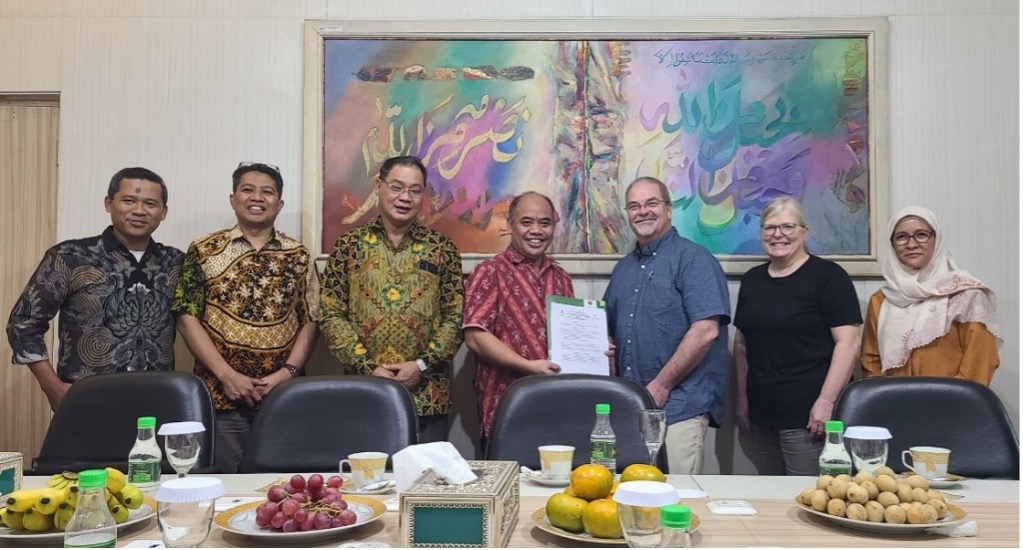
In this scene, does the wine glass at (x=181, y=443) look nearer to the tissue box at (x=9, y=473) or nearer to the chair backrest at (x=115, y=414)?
the tissue box at (x=9, y=473)

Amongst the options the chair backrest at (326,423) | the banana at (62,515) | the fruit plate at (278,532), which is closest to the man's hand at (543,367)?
the chair backrest at (326,423)

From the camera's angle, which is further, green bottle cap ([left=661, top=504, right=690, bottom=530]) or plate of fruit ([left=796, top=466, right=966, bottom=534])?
plate of fruit ([left=796, top=466, right=966, bottom=534])

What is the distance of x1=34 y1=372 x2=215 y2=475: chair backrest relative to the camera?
220cm

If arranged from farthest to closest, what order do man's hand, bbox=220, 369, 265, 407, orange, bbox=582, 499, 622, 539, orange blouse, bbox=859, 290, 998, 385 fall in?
1. man's hand, bbox=220, 369, 265, 407
2. orange blouse, bbox=859, 290, 998, 385
3. orange, bbox=582, 499, 622, 539

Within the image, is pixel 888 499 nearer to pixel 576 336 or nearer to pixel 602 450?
pixel 602 450

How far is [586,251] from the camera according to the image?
11.6ft

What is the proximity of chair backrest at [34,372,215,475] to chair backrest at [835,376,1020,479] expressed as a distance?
1785 millimetres

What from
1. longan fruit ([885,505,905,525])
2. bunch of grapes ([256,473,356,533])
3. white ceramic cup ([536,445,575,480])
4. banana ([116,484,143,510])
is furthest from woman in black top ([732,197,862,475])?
banana ([116,484,143,510])

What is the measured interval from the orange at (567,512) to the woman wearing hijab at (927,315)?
2045 millimetres

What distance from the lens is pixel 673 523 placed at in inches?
42.2

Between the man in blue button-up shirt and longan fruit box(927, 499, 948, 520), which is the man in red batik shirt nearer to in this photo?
the man in blue button-up shirt

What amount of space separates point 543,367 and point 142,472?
1.41m

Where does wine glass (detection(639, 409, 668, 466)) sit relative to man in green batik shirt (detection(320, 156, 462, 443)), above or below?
below

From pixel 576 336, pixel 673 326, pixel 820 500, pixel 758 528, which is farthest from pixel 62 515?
pixel 673 326
